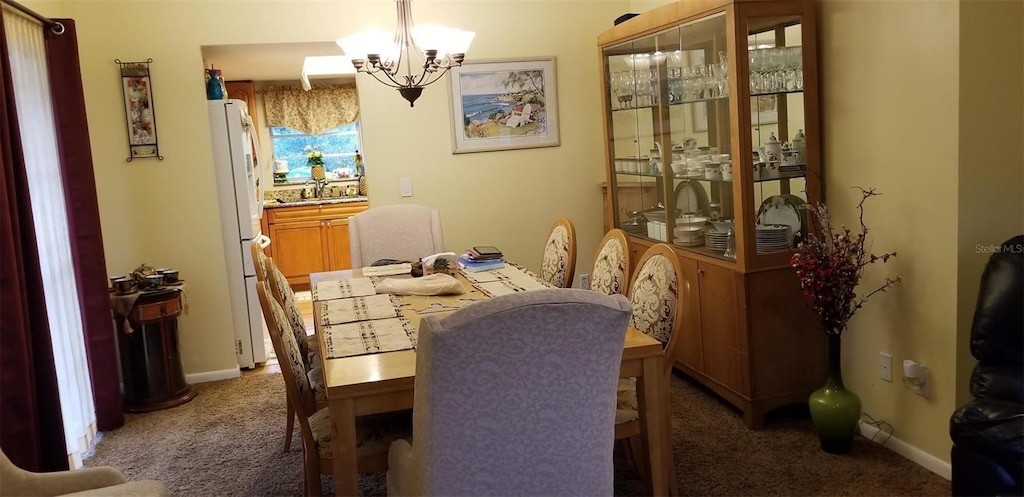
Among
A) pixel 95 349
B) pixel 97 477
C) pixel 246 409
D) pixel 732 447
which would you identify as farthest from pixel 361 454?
pixel 95 349

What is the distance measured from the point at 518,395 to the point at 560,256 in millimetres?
2058

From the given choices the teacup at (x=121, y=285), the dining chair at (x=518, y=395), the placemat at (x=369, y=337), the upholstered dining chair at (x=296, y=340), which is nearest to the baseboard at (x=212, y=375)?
the teacup at (x=121, y=285)

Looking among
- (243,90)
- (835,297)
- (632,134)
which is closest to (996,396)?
(835,297)

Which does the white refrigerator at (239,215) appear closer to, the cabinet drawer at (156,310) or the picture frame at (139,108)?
the picture frame at (139,108)

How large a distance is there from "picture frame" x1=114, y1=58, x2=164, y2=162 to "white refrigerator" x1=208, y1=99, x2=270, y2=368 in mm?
324

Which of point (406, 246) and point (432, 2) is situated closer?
point (406, 246)

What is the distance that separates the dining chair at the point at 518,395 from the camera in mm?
1799

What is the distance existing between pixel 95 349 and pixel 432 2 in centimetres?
273

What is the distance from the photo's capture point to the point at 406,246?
450cm

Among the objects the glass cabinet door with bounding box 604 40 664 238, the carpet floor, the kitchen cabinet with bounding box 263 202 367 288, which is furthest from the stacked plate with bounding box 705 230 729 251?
the kitchen cabinet with bounding box 263 202 367 288

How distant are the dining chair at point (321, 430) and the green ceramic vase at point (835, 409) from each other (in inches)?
65.9

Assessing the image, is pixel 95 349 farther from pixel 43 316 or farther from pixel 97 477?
pixel 97 477

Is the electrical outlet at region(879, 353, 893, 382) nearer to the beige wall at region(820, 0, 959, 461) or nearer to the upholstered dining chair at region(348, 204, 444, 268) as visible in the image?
the beige wall at region(820, 0, 959, 461)

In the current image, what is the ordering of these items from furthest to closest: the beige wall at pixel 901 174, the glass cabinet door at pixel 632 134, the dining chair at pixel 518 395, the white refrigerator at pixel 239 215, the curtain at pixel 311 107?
the curtain at pixel 311 107 < the white refrigerator at pixel 239 215 < the glass cabinet door at pixel 632 134 < the beige wall at pixel 901 174 < the dining chair at pixel 518 395
